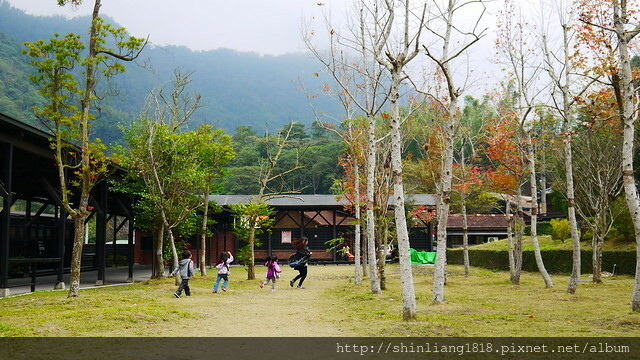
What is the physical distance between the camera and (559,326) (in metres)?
8.71

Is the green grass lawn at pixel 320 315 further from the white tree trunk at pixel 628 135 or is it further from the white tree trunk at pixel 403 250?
the white tree trunk at pixel 628 135

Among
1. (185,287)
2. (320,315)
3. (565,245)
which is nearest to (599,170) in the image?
(565,245)

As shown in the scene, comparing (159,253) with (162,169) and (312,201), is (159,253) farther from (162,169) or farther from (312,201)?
(312,201)

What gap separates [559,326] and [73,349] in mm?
7120

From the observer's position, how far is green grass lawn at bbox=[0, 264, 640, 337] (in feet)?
27.3

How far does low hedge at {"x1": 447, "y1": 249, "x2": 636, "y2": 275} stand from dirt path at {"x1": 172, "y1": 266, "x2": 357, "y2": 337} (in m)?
12.8

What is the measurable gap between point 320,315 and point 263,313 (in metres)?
1.22

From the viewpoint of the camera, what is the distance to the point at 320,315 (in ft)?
35.7

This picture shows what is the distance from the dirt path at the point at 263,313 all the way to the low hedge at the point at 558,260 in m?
12.8

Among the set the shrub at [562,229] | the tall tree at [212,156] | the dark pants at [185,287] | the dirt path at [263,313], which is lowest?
the dirt path at [263,313]

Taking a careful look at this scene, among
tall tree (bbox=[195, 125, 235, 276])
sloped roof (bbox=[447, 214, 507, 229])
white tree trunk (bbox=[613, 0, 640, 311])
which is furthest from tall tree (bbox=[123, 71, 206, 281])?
sloped roof (bbox=[447, 214, 507, 229])

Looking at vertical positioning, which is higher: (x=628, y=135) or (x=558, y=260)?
(x=628, y=135)

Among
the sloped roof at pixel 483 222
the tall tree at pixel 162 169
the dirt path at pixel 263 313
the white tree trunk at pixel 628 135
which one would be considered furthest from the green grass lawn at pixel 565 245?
the tall tree at pixel 162 169

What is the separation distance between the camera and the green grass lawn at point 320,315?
831 centimetres
